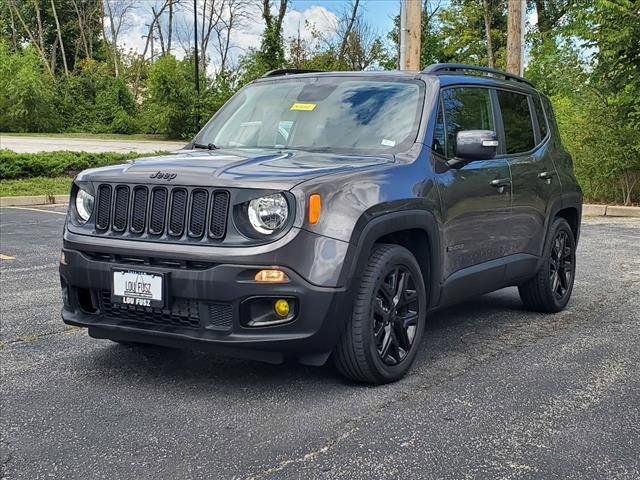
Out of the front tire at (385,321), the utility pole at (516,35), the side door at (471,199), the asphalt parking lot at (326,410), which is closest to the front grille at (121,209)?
the asphalt parking lot at (326,410)

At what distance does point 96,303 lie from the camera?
4.14 m

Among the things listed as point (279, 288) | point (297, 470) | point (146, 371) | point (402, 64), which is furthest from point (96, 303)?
point (402, 64)

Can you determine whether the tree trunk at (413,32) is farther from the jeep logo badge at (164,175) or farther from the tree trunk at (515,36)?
the jeep logo badge at (164,175)

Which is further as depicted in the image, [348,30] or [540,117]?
[348,30]

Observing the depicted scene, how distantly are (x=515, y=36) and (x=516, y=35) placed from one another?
0.11 ft

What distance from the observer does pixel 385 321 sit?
4.18m

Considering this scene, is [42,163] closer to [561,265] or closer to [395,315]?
[561,265]

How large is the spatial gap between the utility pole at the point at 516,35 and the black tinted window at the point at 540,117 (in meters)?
11.9

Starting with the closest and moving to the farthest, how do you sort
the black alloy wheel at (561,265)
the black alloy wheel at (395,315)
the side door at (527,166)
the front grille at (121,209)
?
the front grille at (121,209) → the black alloy wheel at (395,315) → the side door at (527,166) → the black alloy wheel at (561,265)

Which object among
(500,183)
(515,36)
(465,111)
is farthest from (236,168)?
(515,36)

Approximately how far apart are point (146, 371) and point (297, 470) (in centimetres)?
163

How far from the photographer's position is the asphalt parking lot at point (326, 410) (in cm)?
319

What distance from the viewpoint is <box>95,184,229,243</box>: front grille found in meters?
3.76

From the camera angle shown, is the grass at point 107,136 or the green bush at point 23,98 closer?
the grass at point 107,136
